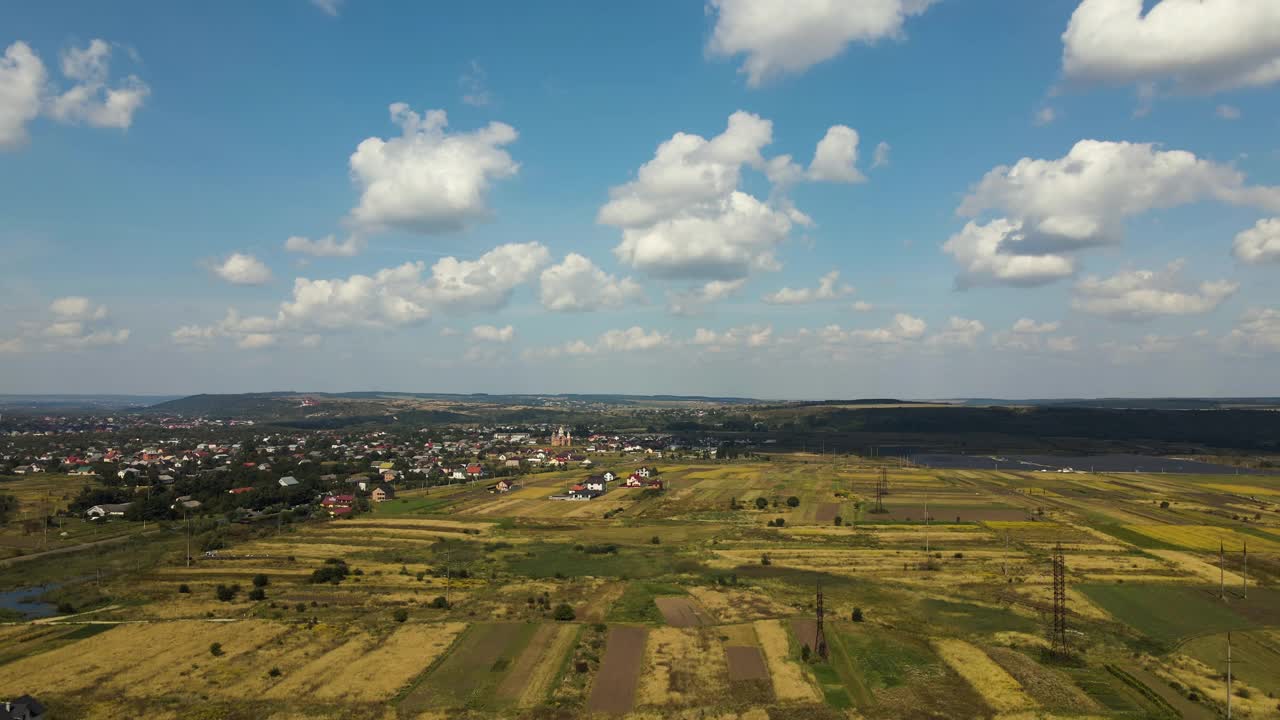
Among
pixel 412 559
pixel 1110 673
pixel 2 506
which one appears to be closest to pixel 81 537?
pixel 2 506

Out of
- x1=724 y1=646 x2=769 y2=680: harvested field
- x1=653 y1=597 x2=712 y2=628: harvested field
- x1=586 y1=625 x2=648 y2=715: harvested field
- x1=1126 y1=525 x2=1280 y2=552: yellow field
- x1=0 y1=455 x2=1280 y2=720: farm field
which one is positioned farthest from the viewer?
x1=1126 y1=525 x2=1280 y2=552: yellow field

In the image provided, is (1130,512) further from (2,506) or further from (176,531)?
(2,506)

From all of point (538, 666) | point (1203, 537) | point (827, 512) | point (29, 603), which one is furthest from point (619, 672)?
point (1203, 537)

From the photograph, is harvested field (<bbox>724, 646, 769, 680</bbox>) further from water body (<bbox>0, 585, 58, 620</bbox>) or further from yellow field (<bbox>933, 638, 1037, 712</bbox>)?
water body (<bbox>0, 585, 58, 620</bbox>)

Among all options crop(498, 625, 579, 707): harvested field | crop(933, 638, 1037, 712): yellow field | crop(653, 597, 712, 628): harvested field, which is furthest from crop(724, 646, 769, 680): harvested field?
crop(933, 638, 1037, 712): yellow field

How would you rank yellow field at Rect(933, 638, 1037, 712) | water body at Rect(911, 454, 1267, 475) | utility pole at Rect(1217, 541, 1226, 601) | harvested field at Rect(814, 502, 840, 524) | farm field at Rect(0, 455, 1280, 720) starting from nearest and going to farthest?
yellow field at Rect(933, 638, 1037, 712), farm field at Rect(0, 455, 1280, 720), utility pole at Rect(1217, 541, 1226, 601), harvested field at Rect(814, 502, 840, 524), water body at Rect(911, 454, 1267, 475)

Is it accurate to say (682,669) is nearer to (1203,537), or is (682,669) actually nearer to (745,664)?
(745,664)
